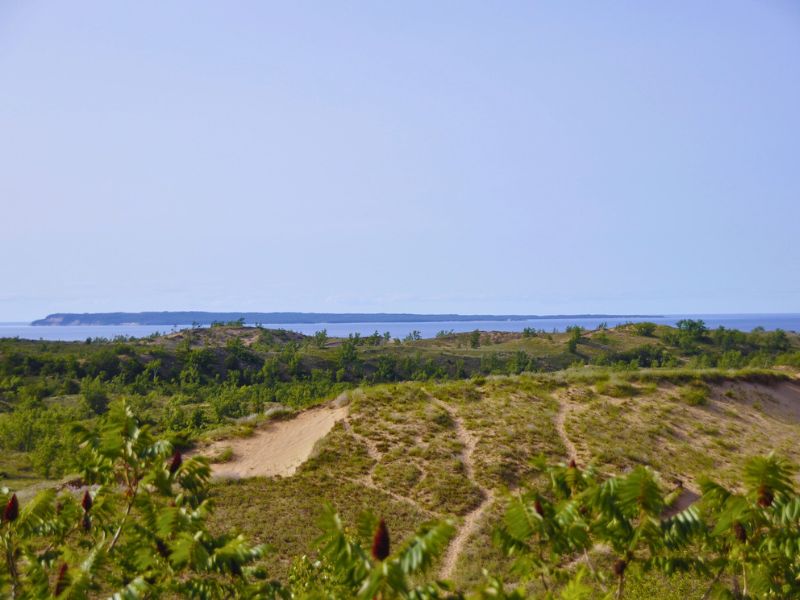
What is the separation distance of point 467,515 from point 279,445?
30.1ft

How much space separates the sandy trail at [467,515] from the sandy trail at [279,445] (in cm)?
534

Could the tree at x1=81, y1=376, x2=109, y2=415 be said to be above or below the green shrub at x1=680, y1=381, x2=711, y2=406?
below

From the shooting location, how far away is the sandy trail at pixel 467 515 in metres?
16.8

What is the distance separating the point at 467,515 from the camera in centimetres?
1972

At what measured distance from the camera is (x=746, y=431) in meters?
31.1

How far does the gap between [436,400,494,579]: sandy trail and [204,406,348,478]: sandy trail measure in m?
5.34

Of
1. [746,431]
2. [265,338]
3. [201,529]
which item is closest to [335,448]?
[201,529]

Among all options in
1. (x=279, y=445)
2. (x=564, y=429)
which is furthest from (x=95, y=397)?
(x=564, y=429)

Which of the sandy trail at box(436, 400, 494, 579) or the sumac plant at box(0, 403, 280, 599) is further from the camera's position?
the sandy trail at box(436, 400, 494, 579)

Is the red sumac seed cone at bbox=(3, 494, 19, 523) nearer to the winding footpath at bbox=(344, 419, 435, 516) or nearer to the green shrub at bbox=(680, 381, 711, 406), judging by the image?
the winding footpath at bbox=(344, 419, 435, 516)

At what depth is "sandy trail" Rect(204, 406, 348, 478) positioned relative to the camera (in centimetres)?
2247

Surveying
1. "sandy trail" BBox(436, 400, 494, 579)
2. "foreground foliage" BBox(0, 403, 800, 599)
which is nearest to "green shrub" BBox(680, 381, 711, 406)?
"sandy trail" BBox(436, 400, 494, 579)

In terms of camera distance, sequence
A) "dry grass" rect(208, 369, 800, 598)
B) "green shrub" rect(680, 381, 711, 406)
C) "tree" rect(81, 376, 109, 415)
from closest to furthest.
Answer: "dry grass" rect(208, 369, 800, 598) → "green shrub" rect(680, 381, 711, 406) → "tree" rect(81, 376, 109, 415)

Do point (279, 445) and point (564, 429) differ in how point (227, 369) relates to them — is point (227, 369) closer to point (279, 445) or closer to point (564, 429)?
point (279, 445)
